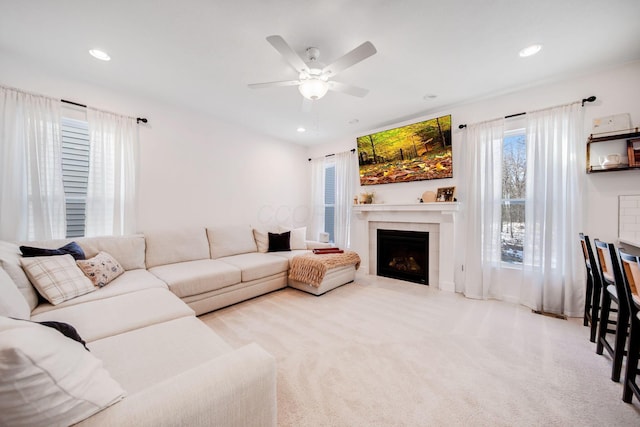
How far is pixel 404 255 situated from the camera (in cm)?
398

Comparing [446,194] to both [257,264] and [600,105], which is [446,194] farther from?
[257,264]

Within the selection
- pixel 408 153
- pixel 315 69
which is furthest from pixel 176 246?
pixel 408 153

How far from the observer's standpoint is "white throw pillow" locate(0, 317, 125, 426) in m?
0.56

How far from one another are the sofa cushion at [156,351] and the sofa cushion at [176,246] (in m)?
1.68

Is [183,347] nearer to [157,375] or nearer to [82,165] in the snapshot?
[157,375]

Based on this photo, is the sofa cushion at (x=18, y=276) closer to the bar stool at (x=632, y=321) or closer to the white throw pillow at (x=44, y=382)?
the white throw pillow at (x=44, y=382)

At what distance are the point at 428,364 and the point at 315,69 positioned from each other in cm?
254

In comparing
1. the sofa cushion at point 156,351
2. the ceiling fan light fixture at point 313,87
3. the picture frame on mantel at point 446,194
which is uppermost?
the ceiling fan light fixture at point 313,87

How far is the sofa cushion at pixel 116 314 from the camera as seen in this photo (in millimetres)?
1422

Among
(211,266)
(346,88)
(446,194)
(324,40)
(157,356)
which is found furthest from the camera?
(446,194)

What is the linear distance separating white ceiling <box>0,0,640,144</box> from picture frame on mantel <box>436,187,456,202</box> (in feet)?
3.94

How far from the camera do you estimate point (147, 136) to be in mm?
3156

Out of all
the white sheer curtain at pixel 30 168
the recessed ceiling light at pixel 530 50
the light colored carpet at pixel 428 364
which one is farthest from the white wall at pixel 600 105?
the white sheer curtain at pixel 30 168

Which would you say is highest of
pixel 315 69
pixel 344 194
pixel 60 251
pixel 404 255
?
pixel 315 69
